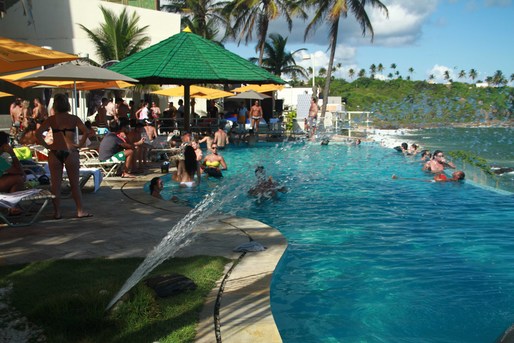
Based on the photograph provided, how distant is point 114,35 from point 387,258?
70.7 feet

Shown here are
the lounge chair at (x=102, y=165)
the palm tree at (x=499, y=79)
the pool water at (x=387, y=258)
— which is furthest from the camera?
the palm tree at (x=499, y=79)

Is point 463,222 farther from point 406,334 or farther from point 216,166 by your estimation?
point 216,166

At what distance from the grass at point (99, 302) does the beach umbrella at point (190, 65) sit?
1177cm

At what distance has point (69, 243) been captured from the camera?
5926 millimetres

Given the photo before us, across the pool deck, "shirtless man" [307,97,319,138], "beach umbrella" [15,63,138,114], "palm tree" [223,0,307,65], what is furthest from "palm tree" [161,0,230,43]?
the pool deck

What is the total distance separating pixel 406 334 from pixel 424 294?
1084mm

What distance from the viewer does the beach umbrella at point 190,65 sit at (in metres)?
16.3

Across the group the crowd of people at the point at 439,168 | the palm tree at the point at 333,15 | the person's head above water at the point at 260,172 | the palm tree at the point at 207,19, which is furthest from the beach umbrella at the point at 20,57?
the palm tree at the point at 207,19

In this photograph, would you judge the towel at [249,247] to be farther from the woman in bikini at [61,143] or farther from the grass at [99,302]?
the woman in bikini at [61,143]

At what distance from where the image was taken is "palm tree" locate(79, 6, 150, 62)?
24.9 metres

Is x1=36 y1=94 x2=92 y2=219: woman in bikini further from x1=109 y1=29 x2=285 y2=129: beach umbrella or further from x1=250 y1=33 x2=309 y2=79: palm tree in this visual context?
x1=250 y1=33 x2=309 y2=79: palm tree

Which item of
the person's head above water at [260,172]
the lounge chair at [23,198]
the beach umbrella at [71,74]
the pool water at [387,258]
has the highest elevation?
the beach umbrella at [71,74]

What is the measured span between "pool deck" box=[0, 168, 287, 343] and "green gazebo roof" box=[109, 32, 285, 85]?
27.6ft

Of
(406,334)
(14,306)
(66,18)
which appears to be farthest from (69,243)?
(66,18)
